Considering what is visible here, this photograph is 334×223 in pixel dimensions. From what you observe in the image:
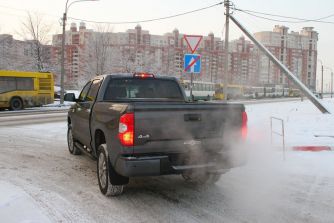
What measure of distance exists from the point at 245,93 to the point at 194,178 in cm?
6172

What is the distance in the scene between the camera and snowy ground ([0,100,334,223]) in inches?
189

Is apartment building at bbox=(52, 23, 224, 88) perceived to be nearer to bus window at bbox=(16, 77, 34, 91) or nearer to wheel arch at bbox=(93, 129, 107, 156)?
bus window at bbox=(16, 77, 34, 91)

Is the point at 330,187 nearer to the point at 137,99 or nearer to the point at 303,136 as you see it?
the point at 137,99

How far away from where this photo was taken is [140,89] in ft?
22.4

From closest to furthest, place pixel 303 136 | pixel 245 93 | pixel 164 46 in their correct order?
pixel 303 136
pixel 245 93
pixel 164 46

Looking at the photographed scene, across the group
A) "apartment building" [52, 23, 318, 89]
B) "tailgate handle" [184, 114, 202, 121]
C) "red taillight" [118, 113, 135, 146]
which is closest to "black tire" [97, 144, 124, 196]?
"red taillight" [118, 113, 135, 146]

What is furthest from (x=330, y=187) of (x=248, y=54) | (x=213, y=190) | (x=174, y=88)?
(x=248, y=54)

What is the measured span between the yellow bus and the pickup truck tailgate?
75.7 ft

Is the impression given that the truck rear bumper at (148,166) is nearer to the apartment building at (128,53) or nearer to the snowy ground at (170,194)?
the snowy ground at (170,194)

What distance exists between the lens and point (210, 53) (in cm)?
10538

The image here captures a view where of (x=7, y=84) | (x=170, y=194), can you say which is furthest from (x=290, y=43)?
(x=170, y=194)

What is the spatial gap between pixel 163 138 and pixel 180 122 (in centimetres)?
33

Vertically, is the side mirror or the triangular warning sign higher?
the triangular warning sign

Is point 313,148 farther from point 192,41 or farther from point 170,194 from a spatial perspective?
point 170,194
